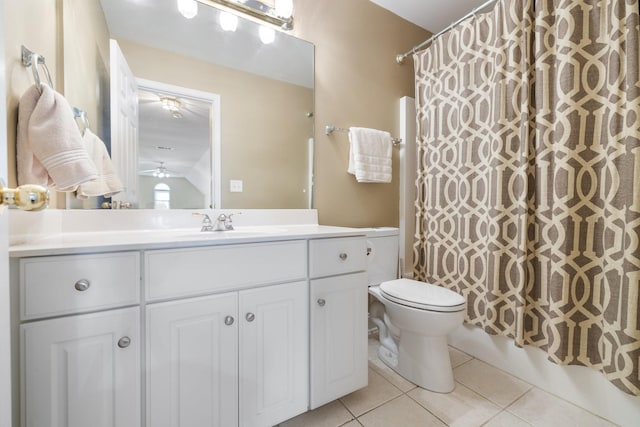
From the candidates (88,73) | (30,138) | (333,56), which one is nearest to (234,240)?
(30,138)

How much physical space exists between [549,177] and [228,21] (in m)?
1.85

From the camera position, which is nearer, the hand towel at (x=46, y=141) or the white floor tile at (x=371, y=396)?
the hand towel at (x=46, y=141)

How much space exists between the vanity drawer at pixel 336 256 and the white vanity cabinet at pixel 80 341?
2.02ft

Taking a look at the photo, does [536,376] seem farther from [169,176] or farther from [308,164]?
[169,176]

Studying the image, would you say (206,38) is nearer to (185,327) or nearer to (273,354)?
(185,327)

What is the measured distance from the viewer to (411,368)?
4.70 feet

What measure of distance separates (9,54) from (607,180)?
213 cm

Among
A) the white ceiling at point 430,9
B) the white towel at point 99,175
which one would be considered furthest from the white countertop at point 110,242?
the white ceiling at point 430,9

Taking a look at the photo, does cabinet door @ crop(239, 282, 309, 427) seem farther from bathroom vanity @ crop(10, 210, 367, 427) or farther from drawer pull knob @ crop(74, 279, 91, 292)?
drawer pull knob @ crop(74, 279, 91, 292)

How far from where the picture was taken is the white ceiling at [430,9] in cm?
191

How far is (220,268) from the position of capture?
0.92 meters

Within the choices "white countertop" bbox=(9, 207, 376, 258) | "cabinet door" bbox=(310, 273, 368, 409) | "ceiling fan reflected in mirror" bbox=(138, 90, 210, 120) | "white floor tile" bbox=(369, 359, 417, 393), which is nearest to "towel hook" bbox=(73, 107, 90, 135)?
"ceiling fan reflected in mirror" bbox=(138, 90, 210, 120)

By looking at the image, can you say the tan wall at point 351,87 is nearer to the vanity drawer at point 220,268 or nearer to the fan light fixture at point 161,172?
the vanity drawer at point 220,268

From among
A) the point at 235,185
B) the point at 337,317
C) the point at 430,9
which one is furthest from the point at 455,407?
the point at 430,9
